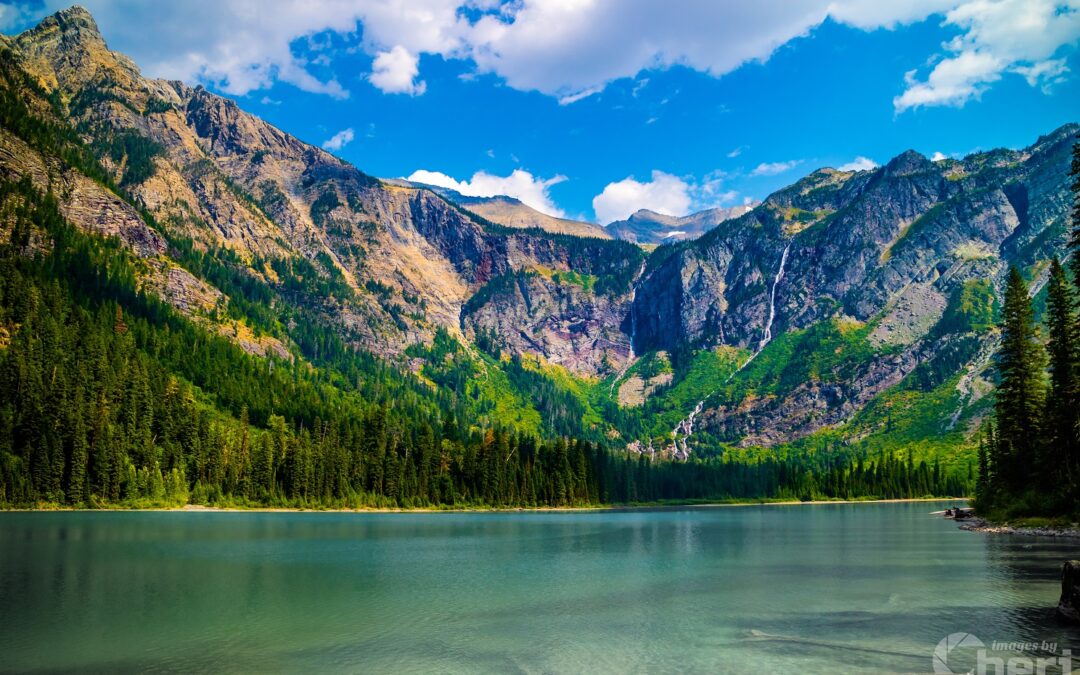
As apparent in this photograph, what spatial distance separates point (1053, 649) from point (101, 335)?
208958 mm

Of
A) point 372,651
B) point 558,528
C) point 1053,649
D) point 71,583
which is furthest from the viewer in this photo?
point 558,528

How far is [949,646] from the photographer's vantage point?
3120cm

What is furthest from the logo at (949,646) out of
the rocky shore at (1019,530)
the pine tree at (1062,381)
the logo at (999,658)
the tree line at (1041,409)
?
the rocky shore at (1019,530)

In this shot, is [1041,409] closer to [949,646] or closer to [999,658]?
[949,646]

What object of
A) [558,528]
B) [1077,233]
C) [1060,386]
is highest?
[1077,233]

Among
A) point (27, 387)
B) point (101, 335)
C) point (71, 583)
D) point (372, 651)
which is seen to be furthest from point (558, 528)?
point (101, 335)

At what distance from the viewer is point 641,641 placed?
113 ft

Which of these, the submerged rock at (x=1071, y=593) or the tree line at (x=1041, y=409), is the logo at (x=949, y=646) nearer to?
the submerged rock at (x=1071, y=593)

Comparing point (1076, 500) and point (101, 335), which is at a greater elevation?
point (101, 335)

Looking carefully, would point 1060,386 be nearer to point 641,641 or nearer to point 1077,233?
point 1077,233

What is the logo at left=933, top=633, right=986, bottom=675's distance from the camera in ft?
90.6

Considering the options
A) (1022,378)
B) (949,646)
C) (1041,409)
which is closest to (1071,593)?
(949,646)

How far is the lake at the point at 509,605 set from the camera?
3075cm

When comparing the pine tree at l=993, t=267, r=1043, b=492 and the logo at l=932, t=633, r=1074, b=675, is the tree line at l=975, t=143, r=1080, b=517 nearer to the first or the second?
the pine tree at l=993, t=267, r=1043, b=492
